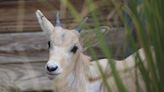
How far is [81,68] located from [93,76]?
4.3 inches

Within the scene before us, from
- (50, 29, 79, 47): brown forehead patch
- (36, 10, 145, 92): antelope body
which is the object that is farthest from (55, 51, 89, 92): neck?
(50, 29, 79, 47): brown forehead patch

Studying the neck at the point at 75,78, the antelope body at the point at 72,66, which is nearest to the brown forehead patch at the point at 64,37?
the antelope body at the point at 72,66

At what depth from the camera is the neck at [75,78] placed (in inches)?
178

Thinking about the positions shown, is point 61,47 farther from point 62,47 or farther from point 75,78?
point 75,78

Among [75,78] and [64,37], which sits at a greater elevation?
[64,37]

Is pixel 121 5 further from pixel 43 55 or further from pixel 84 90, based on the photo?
pixel 43 55

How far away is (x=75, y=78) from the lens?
15.1ft

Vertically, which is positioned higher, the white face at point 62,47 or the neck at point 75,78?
the white face at point 62,47

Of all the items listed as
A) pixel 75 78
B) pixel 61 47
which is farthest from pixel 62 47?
pixel 75 78

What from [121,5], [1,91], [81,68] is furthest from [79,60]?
[121,5]

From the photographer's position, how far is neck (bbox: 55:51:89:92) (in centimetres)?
453

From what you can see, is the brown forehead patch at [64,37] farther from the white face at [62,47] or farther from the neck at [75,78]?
the neck at [75,78]

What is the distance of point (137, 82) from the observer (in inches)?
62.0

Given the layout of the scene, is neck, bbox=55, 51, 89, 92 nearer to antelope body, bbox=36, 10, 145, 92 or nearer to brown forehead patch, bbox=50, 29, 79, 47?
antelope body, bbox=36, 10, 145, 92
